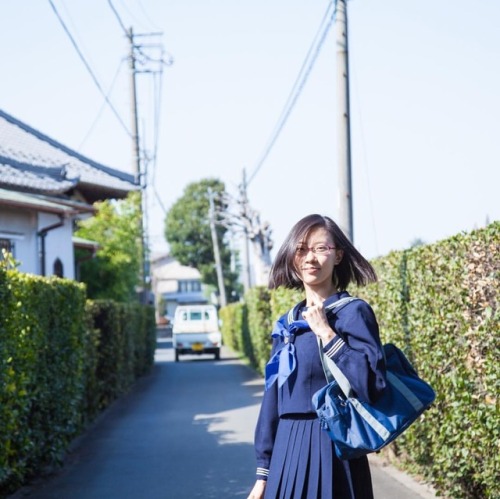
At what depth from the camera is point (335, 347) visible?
3.78 m

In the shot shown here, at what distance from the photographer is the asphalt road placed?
905cm

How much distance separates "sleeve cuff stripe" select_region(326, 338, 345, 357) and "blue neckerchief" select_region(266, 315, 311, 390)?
0.82 feet

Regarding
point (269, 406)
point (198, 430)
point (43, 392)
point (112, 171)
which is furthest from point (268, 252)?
point (269, 406)

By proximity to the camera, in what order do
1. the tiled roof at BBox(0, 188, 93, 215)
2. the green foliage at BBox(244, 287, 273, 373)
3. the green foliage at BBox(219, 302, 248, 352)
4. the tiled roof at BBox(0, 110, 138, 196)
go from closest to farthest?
the tiled roof at BBox(0, 188, 93, 215) → the tiled roof at BBox(0, 110, 138, 196) → the green foliage at BBox(244, 287, 273, 373) → the green foliage at BBox(219, 302, 248, 352)

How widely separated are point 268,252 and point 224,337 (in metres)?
20.3

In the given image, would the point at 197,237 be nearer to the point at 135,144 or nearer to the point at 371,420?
the point at 135,144

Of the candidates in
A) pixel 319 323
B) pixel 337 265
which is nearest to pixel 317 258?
pixel 337 265

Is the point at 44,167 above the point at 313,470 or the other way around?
above

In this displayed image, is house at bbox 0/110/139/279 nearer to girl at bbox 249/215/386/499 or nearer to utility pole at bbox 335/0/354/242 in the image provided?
utility pole at bbox 335/0/354/242

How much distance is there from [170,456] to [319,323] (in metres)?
7.87

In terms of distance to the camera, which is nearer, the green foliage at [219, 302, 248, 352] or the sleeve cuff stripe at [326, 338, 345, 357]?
the sleeve cuff stripe at [326, 338, 345, 357]

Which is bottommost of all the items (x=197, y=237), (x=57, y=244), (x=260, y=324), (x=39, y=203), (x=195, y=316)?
(x=260, y=324)

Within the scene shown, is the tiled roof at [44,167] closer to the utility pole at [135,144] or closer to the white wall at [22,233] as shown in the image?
the white wall at [22,233]

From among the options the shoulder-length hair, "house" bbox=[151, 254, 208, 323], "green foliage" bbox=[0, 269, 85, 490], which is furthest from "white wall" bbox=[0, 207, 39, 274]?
"house" bbox=[151, 254, 208, 323]
